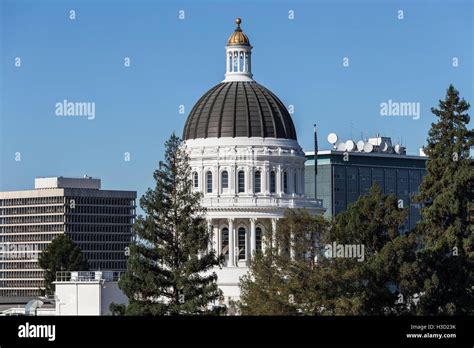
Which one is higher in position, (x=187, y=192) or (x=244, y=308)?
(x=187, y=192)

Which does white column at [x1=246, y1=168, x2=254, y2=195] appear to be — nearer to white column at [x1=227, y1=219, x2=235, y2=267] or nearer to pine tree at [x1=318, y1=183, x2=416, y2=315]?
white column at [x1=227, y1=219, x2=235, y2=267]

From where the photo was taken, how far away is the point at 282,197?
180250mm

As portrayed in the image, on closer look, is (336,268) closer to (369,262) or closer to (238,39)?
(369,262)

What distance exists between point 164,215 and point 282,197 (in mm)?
78285

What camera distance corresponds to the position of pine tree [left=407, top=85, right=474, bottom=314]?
4341 inches

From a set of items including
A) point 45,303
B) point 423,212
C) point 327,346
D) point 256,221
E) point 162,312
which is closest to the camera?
point 327,346

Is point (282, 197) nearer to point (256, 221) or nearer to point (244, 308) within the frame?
point (256, 221)

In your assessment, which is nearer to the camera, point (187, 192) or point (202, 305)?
point (202, 305)

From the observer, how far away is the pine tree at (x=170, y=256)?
9756 cm

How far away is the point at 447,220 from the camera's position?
120 meters

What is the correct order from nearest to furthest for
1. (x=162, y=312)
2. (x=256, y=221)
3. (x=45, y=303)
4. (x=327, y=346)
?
(x=327, y=346) < (x=162, y=312) < (x=45, y=303) < (x=256, y=221)

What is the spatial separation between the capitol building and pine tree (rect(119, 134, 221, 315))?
2787 inches

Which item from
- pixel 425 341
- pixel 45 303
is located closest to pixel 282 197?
pixel 45 303

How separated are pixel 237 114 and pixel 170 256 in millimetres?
79401
